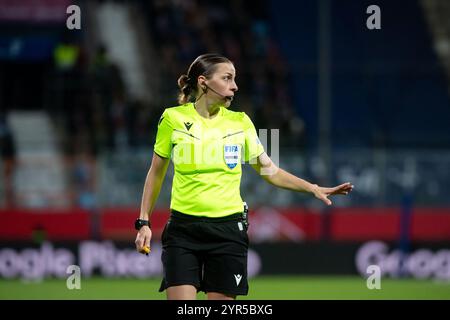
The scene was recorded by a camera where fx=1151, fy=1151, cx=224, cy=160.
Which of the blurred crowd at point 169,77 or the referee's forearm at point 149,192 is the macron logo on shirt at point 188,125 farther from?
the blurred crowd at point 169,77

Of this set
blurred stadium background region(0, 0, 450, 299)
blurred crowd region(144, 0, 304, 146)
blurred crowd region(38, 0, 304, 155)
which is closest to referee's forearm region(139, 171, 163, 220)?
blurred stadium background region(0, 0, 450, 299)

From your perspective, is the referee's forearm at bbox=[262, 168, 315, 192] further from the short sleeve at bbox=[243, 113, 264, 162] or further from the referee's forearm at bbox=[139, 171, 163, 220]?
the referee's forearm at bbox=[139, 171, 163, 220]

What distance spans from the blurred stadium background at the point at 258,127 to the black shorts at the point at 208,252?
7370 mm

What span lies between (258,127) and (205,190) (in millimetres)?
13768

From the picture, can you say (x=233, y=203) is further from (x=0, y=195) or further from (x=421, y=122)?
(x=421, y=122)

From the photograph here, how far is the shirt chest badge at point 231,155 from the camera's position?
282 inches

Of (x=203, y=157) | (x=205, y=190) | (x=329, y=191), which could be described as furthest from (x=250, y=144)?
(x=329, y=191)

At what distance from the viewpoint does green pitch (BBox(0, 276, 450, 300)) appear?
14727mm

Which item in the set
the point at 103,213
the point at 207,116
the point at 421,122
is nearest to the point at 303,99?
the point at 421,122

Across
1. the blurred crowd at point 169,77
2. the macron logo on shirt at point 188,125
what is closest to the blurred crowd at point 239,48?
the blurred crowd at point 169,77

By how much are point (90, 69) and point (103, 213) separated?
12.0ft

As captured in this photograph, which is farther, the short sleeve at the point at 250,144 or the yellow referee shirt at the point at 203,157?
the short sleeve at the point at 250,144
